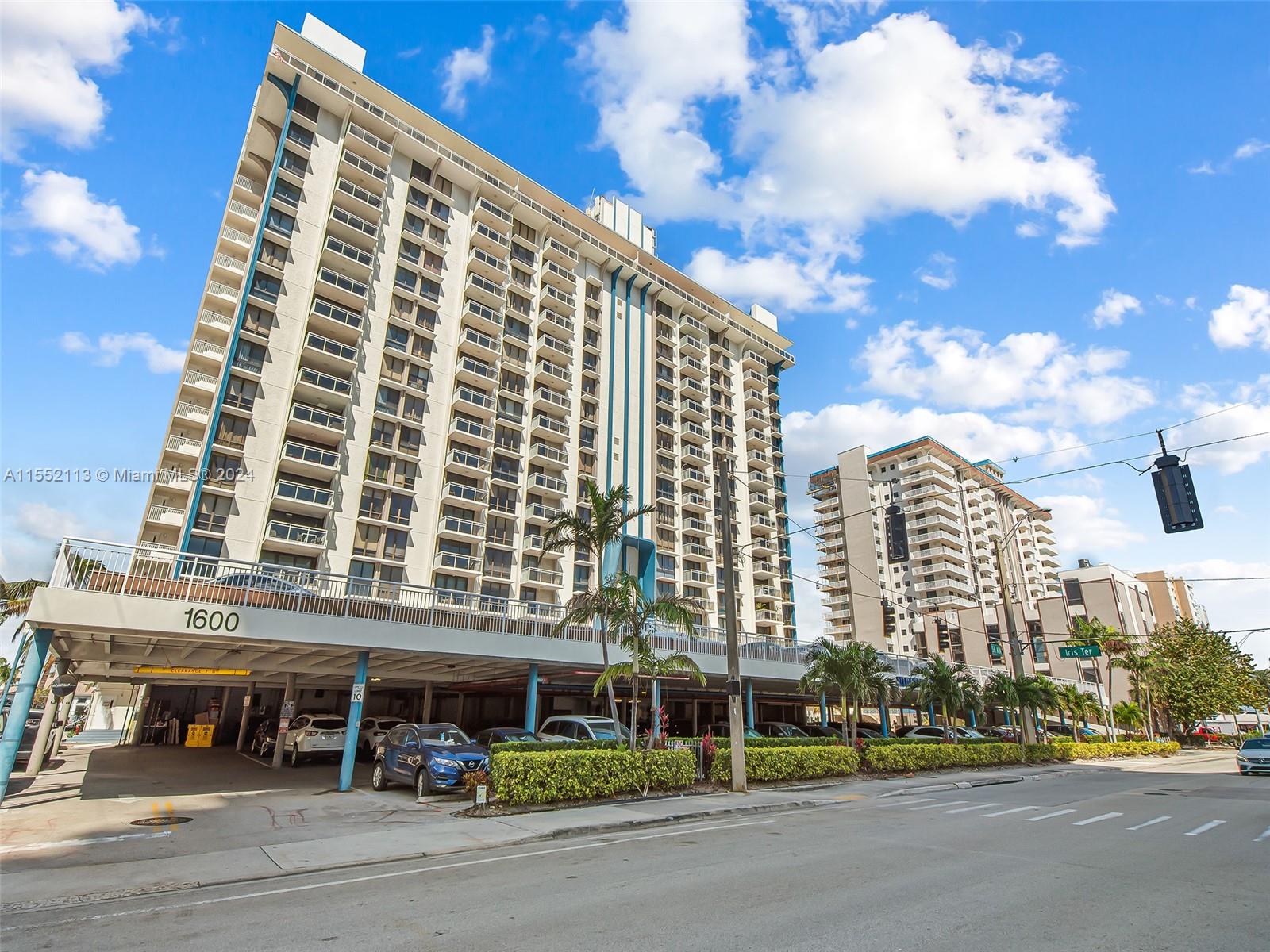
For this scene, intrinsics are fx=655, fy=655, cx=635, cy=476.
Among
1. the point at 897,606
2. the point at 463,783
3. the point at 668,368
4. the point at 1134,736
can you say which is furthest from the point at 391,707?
the point at 897,606

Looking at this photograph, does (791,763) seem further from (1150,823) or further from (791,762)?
(1150,823)

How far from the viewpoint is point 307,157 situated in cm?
4291

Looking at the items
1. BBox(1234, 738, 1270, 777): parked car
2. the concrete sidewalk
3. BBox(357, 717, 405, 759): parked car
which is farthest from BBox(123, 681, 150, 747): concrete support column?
BBox(1234, 738, 1270, 777): parked car

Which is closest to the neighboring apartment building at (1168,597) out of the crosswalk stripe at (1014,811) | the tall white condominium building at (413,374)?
the tall white condominium building at (413,374)

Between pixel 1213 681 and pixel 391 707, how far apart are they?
214 feet

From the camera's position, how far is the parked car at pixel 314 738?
Answer: 25.9 metres

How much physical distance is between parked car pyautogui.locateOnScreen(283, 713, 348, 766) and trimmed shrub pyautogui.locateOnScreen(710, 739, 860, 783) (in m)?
15.7

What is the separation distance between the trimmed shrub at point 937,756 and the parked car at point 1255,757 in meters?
8.35

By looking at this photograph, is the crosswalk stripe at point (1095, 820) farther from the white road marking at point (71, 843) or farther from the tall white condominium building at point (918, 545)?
the tall white condominium building at point (918, 545)

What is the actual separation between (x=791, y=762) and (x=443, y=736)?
36.5ft

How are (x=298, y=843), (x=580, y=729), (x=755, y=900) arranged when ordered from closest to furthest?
(x=755, y=900), (x=298, y=843), (x=580, y=729)

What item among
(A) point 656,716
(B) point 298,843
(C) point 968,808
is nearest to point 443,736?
(A) point 656,716

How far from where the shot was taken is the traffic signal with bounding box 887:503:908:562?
2973 cm

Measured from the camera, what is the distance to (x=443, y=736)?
18.0 m
